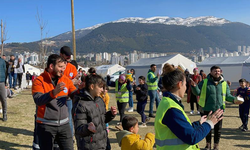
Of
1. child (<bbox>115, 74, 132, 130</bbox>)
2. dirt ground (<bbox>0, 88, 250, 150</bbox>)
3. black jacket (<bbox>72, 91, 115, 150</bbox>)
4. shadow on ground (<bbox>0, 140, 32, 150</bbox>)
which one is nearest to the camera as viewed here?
black jacket (<bbox>72, 91, 115, 150</bbox>)

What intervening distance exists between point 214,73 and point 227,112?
6.93 metres

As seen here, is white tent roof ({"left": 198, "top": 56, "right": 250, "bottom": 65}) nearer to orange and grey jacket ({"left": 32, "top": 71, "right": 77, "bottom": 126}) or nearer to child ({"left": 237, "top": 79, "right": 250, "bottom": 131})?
child ({"left": 237, "top": 79, "right": 250, "bottom": 131})

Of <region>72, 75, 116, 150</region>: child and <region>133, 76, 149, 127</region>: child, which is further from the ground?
<region>72, 75, 116, 150</region>: child

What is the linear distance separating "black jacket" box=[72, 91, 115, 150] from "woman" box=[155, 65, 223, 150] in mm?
1040

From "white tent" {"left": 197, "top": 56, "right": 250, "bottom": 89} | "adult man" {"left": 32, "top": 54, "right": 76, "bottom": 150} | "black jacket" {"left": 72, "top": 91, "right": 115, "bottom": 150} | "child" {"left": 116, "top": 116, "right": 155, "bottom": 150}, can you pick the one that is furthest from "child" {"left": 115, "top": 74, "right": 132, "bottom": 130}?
"white tent" {"left": 197, "top": 56, "right": 250, "bottom": 89}

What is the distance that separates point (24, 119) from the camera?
8.60 m

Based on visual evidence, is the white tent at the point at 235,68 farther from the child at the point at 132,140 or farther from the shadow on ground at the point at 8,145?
Answer: the child at the point at 132,140

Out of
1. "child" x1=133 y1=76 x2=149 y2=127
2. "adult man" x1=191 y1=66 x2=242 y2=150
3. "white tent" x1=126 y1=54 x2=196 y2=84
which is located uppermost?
"white tent" x1=126 y1=54 x2=196 y2=84

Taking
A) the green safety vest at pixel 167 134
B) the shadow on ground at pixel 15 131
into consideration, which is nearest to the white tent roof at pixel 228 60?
the shadow on ground at pixel 15 131

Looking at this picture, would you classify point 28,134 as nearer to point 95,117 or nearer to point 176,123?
point 95,117

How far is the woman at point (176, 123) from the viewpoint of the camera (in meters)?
2.15

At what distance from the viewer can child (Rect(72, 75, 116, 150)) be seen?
3.06m

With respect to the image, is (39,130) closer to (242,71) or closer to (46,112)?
(46,112)

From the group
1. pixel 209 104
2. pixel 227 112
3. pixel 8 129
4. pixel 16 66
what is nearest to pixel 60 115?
pixel 209 104
